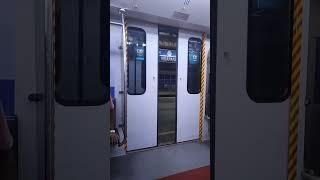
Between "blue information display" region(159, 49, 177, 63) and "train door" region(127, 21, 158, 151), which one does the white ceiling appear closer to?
"train door" region(127, 21, 158, 151)

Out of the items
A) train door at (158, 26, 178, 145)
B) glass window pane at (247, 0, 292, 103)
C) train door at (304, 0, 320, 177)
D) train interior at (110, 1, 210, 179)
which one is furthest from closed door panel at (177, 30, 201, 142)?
glass window pane at (247, 0, 292, 103)

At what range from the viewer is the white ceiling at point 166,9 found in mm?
4027

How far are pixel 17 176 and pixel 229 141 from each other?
174 centimetres

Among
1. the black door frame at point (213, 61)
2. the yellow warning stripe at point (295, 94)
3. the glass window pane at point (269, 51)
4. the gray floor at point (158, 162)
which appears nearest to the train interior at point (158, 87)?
the gray floor at point (158, 162)

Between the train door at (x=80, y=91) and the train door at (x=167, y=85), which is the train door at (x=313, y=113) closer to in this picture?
the train door at (x=80, y=91)

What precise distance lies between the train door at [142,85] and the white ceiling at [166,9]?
36 centimetres

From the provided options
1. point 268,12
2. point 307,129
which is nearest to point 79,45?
point 268,12

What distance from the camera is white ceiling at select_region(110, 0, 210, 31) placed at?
13.2 ft

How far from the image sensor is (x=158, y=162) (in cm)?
441

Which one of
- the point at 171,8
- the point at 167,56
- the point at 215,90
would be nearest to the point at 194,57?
the point at 167,56

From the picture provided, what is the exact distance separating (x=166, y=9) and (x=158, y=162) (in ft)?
8.77

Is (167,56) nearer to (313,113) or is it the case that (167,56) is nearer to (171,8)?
(171,8)

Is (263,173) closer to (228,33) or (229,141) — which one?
(229,141)

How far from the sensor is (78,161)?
6.44 feet
